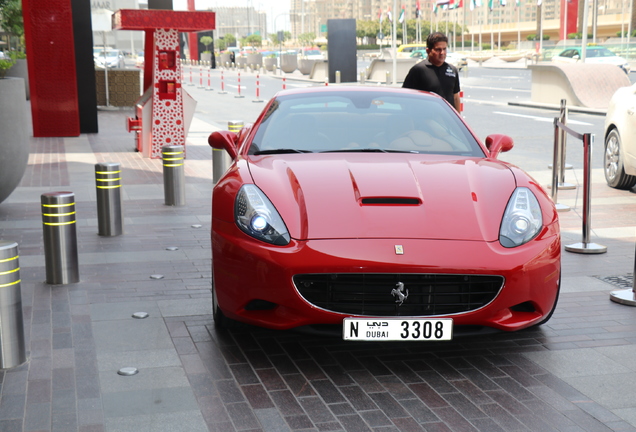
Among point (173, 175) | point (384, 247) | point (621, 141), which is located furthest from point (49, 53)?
point (384, 247)

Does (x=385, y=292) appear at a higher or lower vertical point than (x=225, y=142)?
lower

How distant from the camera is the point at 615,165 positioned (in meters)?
10.3

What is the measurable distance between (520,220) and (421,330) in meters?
0.85

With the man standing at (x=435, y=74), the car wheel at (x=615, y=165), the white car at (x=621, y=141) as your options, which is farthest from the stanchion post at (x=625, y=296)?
the car wheel at (x=615, y=165)

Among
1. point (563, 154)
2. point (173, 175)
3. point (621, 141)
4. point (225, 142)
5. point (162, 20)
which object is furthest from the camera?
point (162, 20)

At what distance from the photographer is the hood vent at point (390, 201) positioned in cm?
437

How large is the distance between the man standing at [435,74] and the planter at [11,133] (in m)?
4.26

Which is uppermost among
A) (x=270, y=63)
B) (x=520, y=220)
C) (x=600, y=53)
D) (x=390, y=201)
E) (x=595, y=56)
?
(x=600, y=53)

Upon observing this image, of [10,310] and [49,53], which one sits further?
[49,53]

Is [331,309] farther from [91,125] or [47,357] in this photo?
[91,125]

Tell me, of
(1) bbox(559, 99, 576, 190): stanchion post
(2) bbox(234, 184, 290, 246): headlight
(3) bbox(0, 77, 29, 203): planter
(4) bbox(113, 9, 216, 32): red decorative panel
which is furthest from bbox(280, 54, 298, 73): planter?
(2) bbox(234, 184, 290, 246): headlight

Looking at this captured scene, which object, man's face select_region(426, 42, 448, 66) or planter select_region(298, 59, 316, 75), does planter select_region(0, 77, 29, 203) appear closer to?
man's face select_region(426, 42, 448, 66)

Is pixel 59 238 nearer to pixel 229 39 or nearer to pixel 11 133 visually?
pixel 11 133

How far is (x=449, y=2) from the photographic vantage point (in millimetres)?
58438
